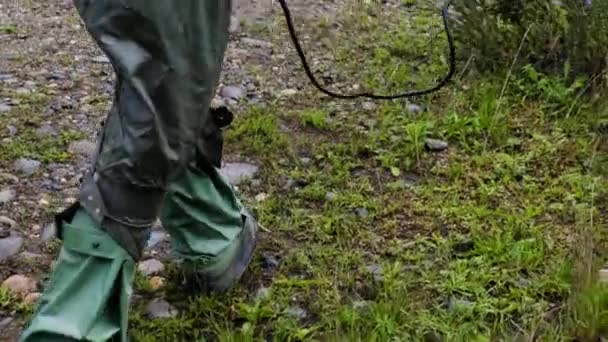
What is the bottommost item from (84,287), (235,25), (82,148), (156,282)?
(235,25)

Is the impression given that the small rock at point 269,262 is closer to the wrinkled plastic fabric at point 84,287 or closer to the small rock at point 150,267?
the small rock at point 150,267

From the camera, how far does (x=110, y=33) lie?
→ 7.62 ft

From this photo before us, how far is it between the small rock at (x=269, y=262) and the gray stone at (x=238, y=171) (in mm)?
540

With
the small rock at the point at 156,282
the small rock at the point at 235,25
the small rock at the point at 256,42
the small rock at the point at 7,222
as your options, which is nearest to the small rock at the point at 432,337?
the small rock at the point at 156,282

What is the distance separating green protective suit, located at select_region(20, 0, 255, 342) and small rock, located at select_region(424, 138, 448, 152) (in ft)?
5.13

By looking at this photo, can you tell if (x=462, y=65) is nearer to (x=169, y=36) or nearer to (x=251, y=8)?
(x=251, y=8)

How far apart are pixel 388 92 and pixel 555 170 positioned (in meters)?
0.89

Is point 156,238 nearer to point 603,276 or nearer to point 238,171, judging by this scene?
point 238,171

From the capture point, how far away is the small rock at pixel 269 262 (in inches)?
130

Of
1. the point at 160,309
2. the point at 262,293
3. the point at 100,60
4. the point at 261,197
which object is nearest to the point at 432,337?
the point at 262,293

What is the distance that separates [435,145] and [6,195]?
1.53 meters

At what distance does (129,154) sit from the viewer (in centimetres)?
242

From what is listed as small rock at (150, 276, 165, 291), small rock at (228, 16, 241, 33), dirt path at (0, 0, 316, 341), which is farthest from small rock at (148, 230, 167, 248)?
small rock at (228, 16, 241, 33)

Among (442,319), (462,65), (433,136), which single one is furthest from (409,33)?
(442,319)
